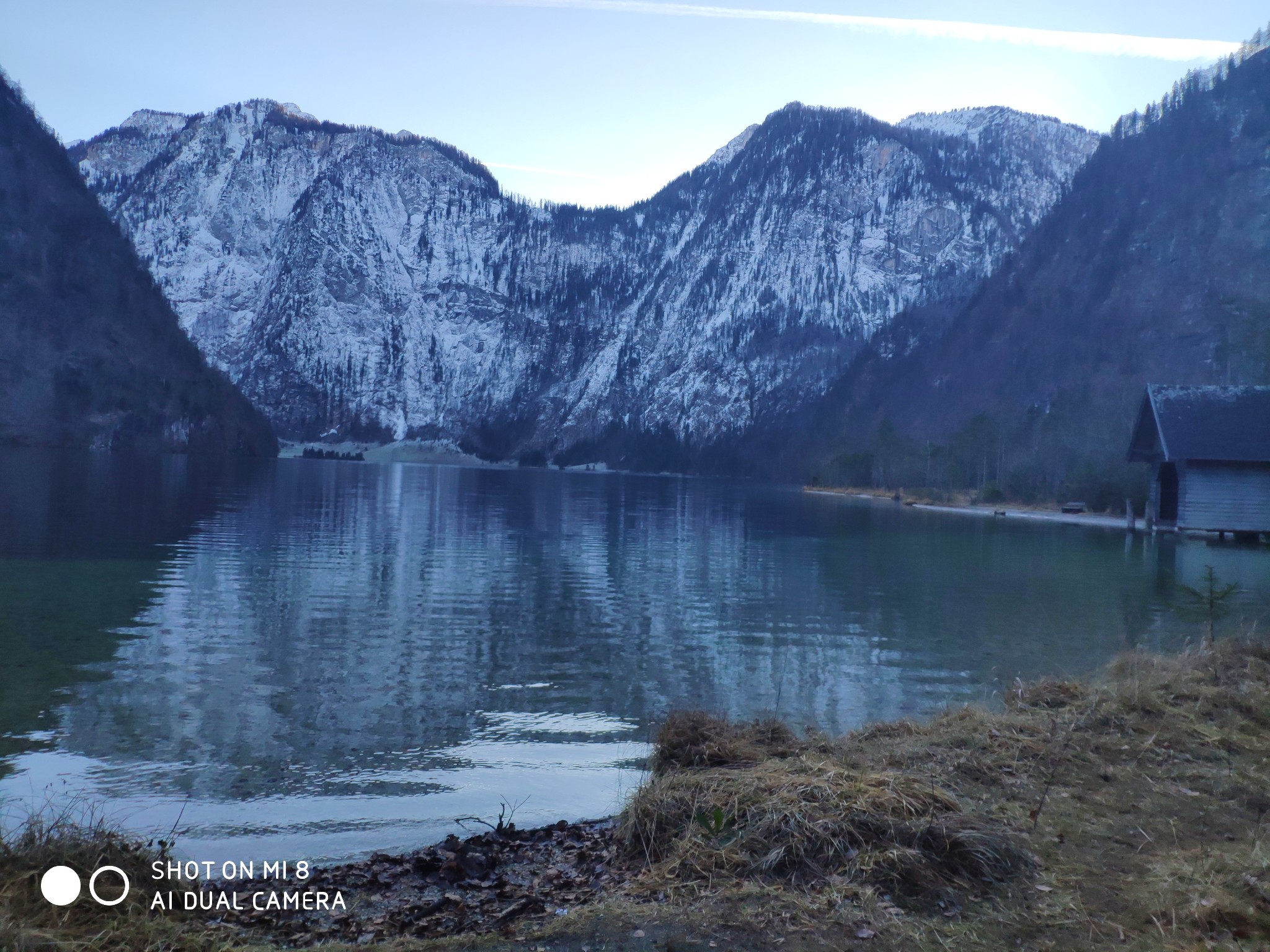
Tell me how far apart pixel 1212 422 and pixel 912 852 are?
40198 mm

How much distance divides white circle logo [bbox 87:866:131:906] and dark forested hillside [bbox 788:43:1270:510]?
2246 inches

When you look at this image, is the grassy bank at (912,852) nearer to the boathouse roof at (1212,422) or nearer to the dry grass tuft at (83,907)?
the dry grass tuft at (83,907)

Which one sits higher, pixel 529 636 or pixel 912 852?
pixel 912 852

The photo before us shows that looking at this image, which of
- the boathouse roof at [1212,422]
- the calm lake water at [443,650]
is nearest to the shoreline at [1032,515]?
the boathouse roof at [1212,422]

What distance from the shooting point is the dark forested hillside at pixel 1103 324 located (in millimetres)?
82625

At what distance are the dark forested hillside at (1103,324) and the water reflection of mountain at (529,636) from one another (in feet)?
125

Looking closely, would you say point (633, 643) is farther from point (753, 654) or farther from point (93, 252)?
point (93, 252)

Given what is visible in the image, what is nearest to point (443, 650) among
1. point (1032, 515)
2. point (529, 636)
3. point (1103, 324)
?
point (529, 636)

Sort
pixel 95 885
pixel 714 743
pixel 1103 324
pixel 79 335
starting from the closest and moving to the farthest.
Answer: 1. pixel 95 885
2. pixel 714 743
3. pixel 1103 324
4. pixel 79 335

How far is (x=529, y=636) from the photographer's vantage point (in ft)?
46.7

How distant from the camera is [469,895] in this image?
491 cm

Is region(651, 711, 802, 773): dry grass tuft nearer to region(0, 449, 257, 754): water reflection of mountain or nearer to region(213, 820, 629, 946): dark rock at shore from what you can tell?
region(213, 820, 629, 946): dark rock at shore

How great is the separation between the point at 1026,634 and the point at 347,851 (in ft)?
41.4

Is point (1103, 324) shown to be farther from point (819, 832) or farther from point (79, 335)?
point (79, 335)
